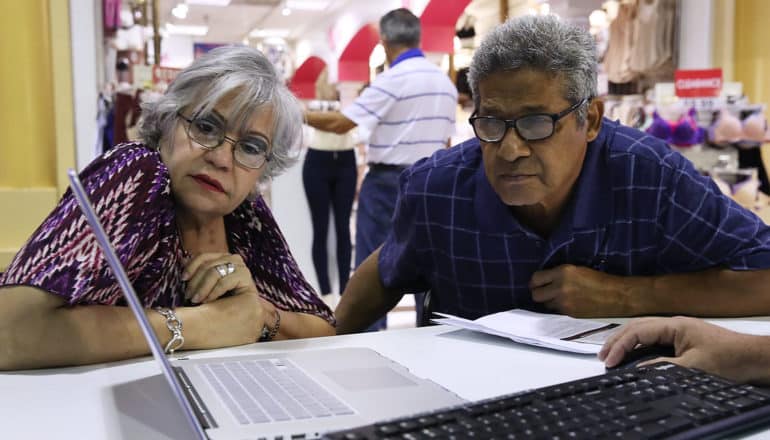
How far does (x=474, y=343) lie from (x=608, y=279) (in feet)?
1.35

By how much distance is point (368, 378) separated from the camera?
3.26 feet

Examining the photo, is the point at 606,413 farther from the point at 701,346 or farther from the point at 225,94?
the point at 225,94

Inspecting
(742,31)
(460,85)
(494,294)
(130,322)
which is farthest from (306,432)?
(742,31)

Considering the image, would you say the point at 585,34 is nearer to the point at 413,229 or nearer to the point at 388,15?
the point at 413,229

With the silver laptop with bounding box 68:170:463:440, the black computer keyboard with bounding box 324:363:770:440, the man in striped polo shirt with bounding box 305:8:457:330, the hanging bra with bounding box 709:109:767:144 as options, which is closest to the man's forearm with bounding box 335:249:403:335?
the silver laptop with bounding box 68:170:463:440

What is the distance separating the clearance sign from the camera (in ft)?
12.8

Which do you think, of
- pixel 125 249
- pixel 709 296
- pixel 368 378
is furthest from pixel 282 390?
pixel 709 296

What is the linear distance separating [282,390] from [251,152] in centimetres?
70

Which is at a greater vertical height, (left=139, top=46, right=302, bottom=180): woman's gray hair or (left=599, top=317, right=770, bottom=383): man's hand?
(left=139, top=46, right=302, bottom=180): woman's gray hair

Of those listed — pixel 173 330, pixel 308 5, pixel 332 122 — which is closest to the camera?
pixel 173 330

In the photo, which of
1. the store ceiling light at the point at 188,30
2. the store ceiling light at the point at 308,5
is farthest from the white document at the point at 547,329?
the store ceiling light at the point at 188,30

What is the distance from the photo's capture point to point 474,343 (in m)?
1.31

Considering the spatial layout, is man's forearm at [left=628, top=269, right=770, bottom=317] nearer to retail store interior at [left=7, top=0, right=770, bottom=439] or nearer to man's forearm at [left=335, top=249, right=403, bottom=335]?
retail store interior at [left=7, top=0, right=770, bottom=439]

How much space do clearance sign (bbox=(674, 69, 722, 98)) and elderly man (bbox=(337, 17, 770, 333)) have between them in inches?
101
